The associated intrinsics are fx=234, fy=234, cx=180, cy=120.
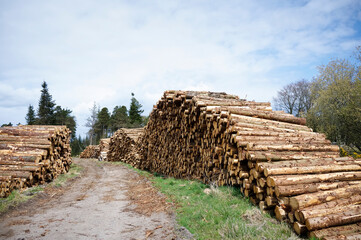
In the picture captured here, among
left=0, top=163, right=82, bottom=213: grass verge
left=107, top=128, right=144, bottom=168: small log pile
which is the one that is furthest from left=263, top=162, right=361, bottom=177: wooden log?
left=107, top=128, right=144, bottom=168: small log pile

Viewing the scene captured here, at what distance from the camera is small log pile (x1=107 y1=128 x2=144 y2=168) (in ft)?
66.3

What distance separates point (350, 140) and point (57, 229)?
22474 millimetres

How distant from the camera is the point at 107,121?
57969mm

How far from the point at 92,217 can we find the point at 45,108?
46583 mm

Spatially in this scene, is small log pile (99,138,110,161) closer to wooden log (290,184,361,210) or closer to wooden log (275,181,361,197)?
wooden log (275,181,361,197)

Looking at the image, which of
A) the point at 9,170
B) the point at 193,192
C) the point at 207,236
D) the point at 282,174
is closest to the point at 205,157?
the point at 193,192

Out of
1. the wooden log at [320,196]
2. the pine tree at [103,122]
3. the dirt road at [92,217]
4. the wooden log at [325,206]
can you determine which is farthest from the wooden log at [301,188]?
the pine tree at [103,122]

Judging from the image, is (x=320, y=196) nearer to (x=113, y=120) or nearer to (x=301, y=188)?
(x=301, y=188)

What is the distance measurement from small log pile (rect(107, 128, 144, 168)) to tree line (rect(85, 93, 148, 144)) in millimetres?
27231

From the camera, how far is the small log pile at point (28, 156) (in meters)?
8.83

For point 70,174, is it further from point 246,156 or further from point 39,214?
point 246,156

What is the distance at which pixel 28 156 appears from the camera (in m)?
10.1

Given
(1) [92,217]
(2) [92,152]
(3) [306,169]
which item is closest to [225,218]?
(3) [306,169]

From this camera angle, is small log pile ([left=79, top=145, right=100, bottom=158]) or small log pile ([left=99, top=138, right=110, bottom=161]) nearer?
small log pile ([left=99, top=138, right=110, bottom=161])
